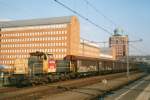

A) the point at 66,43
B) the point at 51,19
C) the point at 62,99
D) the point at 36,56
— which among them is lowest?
the point at 62,99

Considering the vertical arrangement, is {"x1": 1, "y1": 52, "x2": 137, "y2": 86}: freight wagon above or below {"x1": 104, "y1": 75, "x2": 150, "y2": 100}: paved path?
above

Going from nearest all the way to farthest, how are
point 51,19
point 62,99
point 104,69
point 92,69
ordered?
point 62,99, point 92,69, point 104,69, point 51,19

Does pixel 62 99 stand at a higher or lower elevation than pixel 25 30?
lower

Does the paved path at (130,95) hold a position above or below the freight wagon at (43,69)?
below

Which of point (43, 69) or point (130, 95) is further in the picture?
point (43, 69)

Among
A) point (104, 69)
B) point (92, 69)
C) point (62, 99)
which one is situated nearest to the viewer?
point (62, 99)

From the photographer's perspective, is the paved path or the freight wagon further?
the freight wagon

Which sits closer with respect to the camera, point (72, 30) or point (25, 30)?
point (72, 30)

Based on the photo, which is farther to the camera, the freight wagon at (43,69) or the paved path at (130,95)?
the freight wagon at (43,69)

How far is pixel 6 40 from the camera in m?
140

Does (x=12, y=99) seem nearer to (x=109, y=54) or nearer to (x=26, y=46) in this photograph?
(x=26, y=46)

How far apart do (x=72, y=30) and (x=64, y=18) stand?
8.66 m

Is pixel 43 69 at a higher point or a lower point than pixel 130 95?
higher

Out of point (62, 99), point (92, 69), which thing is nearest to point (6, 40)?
point (92, 69)
